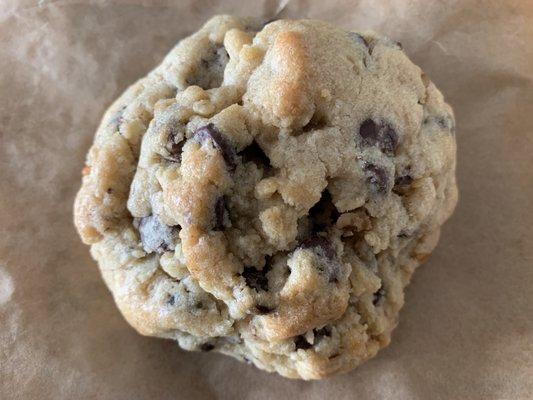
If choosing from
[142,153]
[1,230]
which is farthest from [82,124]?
[142,153]

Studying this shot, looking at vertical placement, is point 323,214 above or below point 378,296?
above

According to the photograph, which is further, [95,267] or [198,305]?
[95,267]

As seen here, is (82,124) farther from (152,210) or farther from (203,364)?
(203,364)

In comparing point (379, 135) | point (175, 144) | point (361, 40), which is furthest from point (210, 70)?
point (379, 135)

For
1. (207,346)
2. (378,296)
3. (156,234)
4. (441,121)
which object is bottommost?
(378,296)

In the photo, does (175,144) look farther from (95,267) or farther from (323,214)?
(95,267)

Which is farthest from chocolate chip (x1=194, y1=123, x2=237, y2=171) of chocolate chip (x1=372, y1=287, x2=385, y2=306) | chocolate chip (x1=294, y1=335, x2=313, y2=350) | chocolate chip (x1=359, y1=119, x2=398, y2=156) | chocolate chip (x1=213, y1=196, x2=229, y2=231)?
chocolate chip (x1=372, y1=287, x2=385, y2=306)
